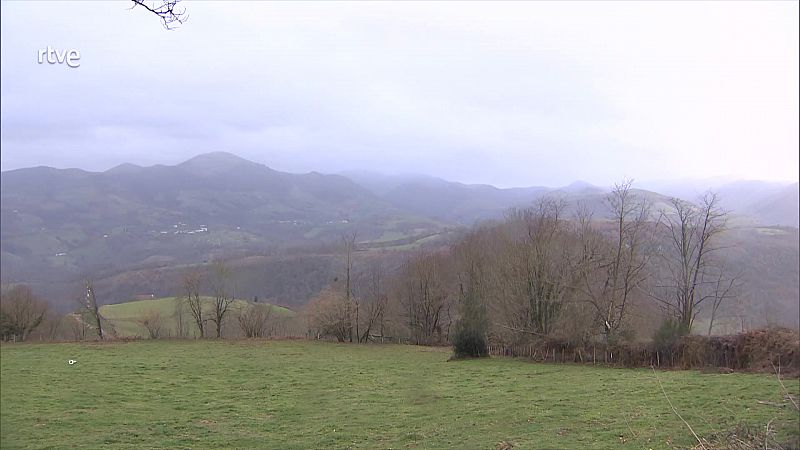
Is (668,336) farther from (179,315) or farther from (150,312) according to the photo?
(150,312)

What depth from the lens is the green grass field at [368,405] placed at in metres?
12.5

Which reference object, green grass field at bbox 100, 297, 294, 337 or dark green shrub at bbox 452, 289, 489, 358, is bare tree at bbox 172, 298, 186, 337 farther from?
dark green shrub at bbox 452, 289, 489, 358

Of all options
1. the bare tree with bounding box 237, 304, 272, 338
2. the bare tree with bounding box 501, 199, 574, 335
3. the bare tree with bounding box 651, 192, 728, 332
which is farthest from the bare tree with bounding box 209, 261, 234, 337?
the bare tree with bounding box 651, 192, 728, 332

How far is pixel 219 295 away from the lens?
1932 inches

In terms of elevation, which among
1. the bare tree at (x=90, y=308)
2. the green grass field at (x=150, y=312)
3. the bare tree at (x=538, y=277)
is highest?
the bare tree at (x=538, y=277)

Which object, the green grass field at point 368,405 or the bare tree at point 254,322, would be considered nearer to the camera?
the green grass field at point 368,405

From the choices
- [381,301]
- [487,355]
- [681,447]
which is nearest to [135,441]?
[681,447]

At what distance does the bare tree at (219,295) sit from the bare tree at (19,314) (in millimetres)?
14505

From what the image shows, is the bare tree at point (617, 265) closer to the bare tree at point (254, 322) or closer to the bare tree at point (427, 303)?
the bare tree at point (427, 303)

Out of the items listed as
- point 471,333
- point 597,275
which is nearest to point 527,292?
point 597,275

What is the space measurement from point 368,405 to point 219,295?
35984 mm

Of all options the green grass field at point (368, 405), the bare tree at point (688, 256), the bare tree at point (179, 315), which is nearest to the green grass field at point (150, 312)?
the bare tree at point (179, 315)

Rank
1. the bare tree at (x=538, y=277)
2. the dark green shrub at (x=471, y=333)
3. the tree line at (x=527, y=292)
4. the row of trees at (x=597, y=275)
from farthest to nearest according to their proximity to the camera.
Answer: the bare tree at (x=538, y=277)
the tree line at (x=527, y=292)
the row of trees at (x=597, y=275)
the dark green shrub at (x=471, y=333)

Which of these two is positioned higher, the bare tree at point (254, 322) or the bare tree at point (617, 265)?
the bare tree at point (617, 265)
